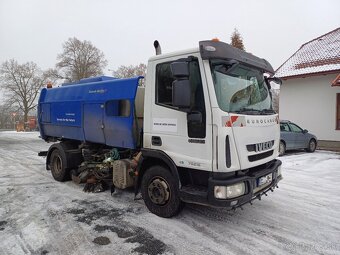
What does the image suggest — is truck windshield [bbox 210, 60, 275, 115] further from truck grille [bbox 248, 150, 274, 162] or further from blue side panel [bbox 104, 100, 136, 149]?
blue side panel [bbox 104, 100, 136, 149]

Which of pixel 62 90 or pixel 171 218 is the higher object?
pixel 62 90

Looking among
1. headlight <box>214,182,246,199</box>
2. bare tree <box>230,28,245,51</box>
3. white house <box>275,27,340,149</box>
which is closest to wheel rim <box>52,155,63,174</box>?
headlight <box>214,182,246,199</box>

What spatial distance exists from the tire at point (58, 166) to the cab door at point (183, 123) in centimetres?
334

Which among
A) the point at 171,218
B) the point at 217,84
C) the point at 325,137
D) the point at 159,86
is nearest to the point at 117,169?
the point at 171,218

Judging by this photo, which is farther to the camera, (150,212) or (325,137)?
(325,137)

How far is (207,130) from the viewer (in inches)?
163

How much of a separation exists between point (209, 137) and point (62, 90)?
4958mm

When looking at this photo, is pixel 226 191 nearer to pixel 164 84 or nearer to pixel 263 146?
pixel 263 146

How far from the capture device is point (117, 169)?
569 cm

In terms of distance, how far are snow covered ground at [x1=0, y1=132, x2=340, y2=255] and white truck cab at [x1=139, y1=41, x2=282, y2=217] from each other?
20.7 inches

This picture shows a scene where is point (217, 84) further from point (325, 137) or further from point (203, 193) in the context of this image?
point (325, 137)

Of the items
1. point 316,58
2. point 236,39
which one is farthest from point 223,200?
point 236,39

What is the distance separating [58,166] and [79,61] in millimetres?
40036

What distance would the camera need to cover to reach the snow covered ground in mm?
3904
